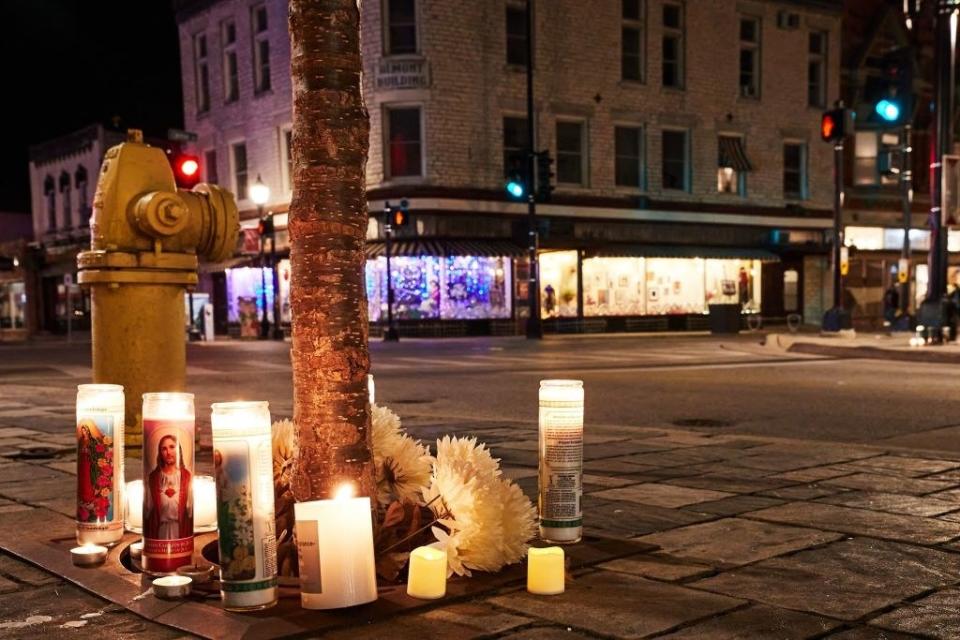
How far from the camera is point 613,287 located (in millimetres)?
33812

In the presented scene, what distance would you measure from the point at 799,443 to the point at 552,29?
2565 cm

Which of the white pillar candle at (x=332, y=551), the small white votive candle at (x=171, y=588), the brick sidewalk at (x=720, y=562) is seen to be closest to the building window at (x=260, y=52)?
the brick sidewalk at (x=720, y=562)

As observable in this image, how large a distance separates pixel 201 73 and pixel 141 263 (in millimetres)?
33241

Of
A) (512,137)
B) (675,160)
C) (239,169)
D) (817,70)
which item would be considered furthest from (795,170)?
(239,169)

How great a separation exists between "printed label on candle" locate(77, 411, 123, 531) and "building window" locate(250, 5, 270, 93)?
30.8 metres

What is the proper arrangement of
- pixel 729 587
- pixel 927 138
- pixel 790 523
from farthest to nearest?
pixel 927 138
pixel 790 523
pixel 729 587

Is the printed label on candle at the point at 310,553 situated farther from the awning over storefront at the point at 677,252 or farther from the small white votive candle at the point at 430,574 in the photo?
the awning over storefront at the point at 677,252

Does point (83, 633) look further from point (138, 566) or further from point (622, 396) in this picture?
point (622, 396)

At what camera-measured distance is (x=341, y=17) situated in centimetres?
435

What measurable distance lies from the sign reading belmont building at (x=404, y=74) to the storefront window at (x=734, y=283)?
13483mm

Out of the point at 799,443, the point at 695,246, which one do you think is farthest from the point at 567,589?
the point at 695,246

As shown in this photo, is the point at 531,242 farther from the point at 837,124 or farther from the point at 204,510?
the point at 204,510

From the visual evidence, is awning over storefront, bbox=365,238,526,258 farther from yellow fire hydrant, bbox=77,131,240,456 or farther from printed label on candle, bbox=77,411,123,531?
printed label on candle, bbox=77,411,123,531

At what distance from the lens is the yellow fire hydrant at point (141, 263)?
6.78 metres
